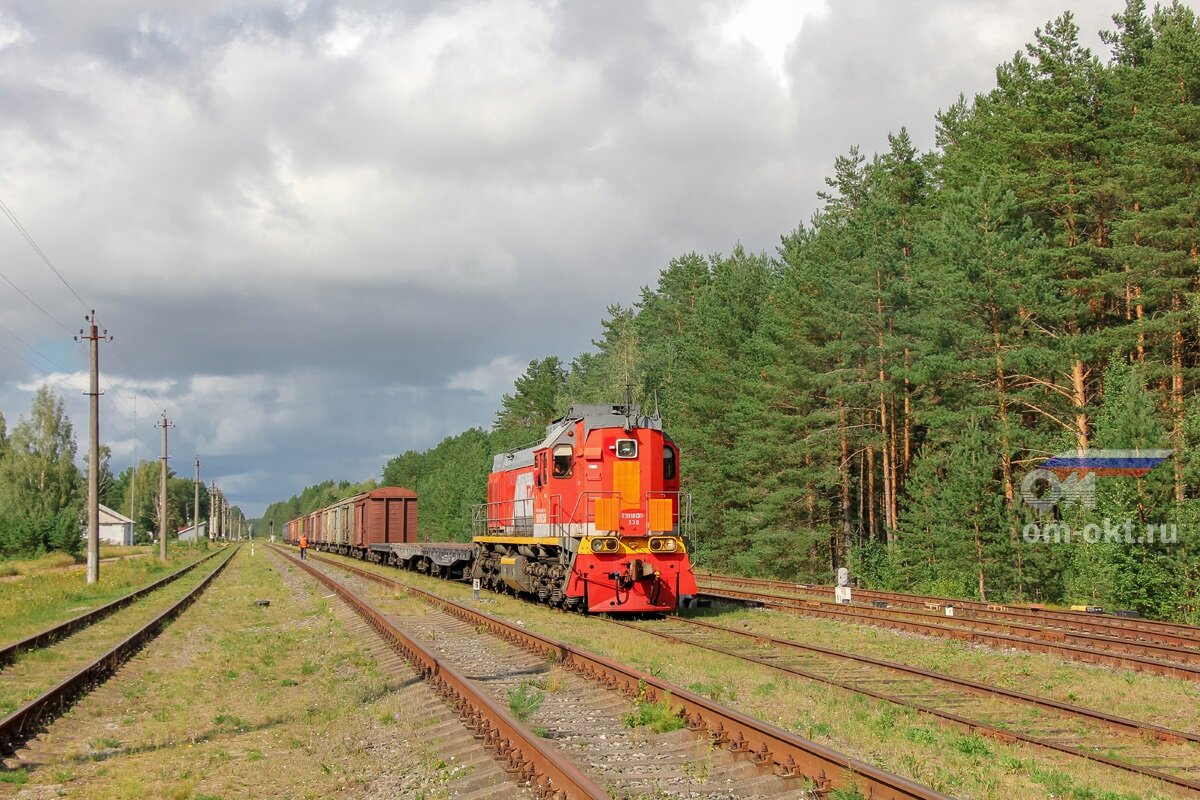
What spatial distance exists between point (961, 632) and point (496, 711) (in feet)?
34.3

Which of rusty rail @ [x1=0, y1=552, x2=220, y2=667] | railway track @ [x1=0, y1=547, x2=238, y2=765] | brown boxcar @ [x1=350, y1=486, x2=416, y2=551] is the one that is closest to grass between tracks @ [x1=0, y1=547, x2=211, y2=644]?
rusty rail @ [x1=0, y1=552, x2=220, y2=667]

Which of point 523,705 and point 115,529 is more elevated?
point 523,705

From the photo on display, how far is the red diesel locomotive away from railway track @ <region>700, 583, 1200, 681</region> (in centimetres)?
343

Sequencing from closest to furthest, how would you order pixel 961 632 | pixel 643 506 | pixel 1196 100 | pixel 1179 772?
pixel 1179 772 → pixel 961 632 → pixel 643 506 → pixel 1196 100

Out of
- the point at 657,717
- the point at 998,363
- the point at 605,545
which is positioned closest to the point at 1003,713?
the point at 657,717

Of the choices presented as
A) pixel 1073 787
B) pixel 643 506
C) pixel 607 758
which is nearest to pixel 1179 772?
pixel 1073 787

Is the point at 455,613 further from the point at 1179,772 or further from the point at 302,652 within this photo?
the point at 1179,772

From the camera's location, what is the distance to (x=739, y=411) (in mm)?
38500

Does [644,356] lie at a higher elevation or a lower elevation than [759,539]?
higher

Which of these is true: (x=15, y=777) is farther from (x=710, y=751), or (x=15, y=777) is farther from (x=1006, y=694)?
(x=1006, y=694)

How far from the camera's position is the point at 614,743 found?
346 inches

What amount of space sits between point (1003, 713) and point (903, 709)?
1.19 metres

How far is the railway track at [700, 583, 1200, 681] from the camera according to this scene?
544 inches

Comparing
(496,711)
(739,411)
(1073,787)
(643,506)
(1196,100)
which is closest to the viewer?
(1073,787)
